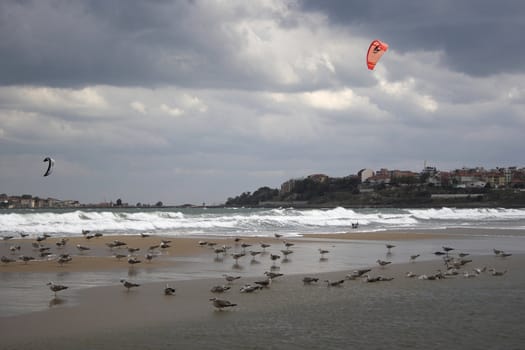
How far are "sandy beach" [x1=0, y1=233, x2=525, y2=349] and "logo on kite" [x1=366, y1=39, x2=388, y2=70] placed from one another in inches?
377

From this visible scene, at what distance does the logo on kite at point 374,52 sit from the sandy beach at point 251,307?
31.4 ft

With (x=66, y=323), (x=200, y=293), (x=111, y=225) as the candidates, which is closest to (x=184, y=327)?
(x=66, y=323)

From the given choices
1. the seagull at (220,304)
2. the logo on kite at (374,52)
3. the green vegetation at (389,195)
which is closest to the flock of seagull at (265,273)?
the seagull at (220,304)

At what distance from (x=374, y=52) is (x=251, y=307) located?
723 inches

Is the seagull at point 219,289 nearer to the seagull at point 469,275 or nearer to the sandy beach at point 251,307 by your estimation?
the sandy beach at point 251,307

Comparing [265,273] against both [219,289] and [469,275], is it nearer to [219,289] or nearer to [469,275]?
[219,289]

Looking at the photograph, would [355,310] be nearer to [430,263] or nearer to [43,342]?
[43,342]

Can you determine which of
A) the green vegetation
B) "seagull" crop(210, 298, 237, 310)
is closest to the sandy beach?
"seagull" crop(210, 298, 237, 310)

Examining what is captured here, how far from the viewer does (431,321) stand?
35.0 feet

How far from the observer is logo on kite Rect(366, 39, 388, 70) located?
26.4 meters

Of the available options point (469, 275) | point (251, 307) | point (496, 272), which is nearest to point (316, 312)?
point (251, 307)

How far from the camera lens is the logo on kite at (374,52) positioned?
86.6 feet

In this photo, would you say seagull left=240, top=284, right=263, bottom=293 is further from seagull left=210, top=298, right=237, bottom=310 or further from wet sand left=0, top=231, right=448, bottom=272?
wet sand left=0, top=231, right=448, bottom=272

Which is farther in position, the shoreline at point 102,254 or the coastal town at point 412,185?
the coastal town at point 412,185
